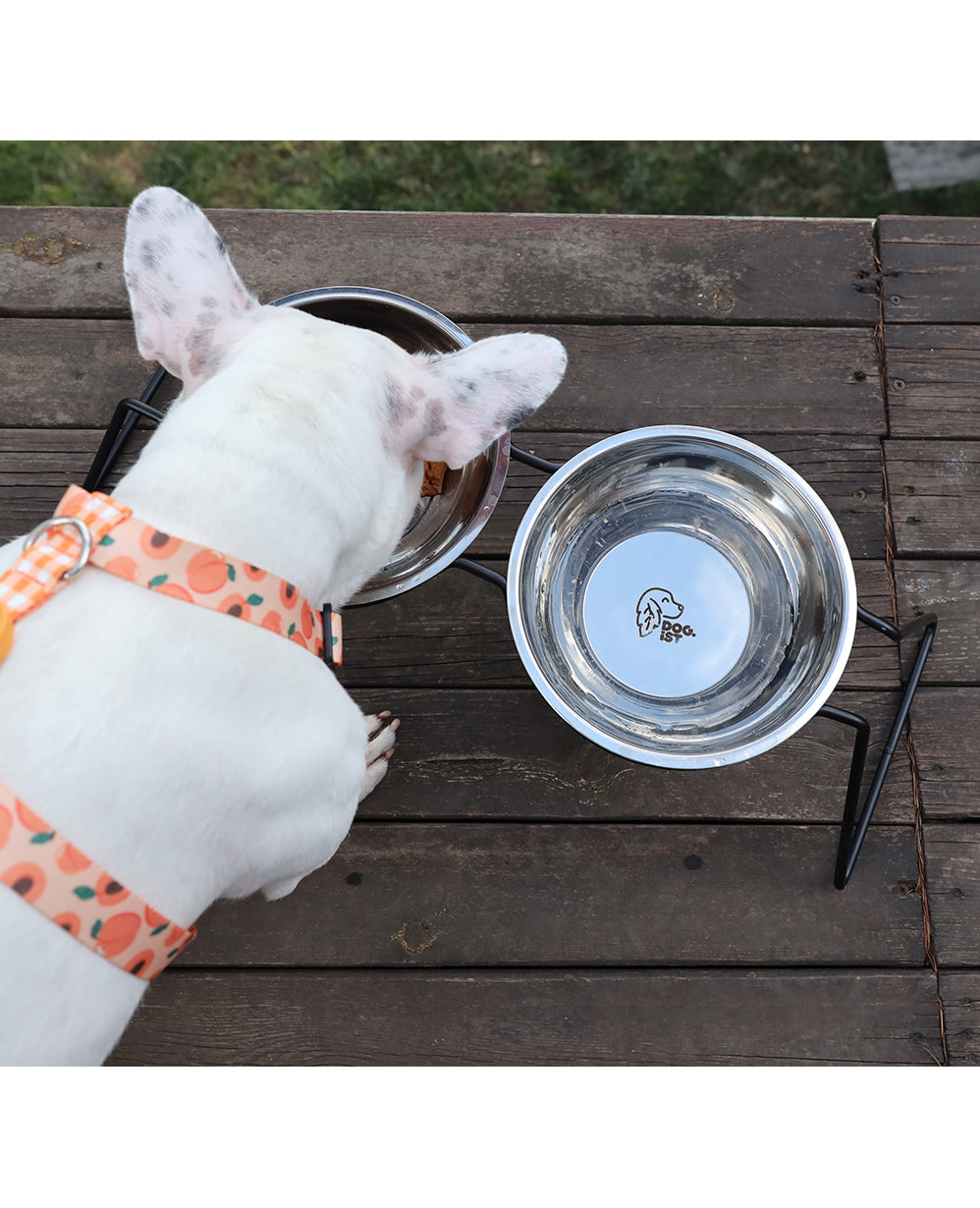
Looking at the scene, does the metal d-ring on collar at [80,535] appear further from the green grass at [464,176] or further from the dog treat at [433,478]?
the green grass at [464,176]

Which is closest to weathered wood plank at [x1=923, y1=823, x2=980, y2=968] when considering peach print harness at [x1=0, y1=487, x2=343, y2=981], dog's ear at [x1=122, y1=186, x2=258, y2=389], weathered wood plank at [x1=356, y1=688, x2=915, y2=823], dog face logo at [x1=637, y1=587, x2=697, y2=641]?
weathered wood plank at [x1=356, y1=688, x2=915, y2=823]

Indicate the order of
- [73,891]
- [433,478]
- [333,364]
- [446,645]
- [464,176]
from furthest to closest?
1. [464,176]
2. [446,645]
3. [433,478]
4. [333,364]
5. [73,891]

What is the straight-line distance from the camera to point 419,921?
2008 mm

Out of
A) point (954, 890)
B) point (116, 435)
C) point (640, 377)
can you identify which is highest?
point (116, 435)

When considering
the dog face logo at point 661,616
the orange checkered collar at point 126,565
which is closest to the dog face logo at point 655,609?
the dog face logo at point 661,616

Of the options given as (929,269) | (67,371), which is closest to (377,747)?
(67,371)

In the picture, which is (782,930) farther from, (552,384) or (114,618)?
(114,618)

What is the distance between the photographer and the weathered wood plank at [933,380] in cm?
221

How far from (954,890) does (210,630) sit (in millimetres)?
1784

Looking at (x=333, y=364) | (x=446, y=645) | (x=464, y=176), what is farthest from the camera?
(x=464, y=176)

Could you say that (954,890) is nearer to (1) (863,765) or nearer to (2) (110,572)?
(1) (863,765)

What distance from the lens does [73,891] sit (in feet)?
3.82

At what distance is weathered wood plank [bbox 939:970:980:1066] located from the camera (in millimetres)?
2004

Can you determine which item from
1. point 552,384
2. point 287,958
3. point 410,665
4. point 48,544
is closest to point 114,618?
point 48,544
